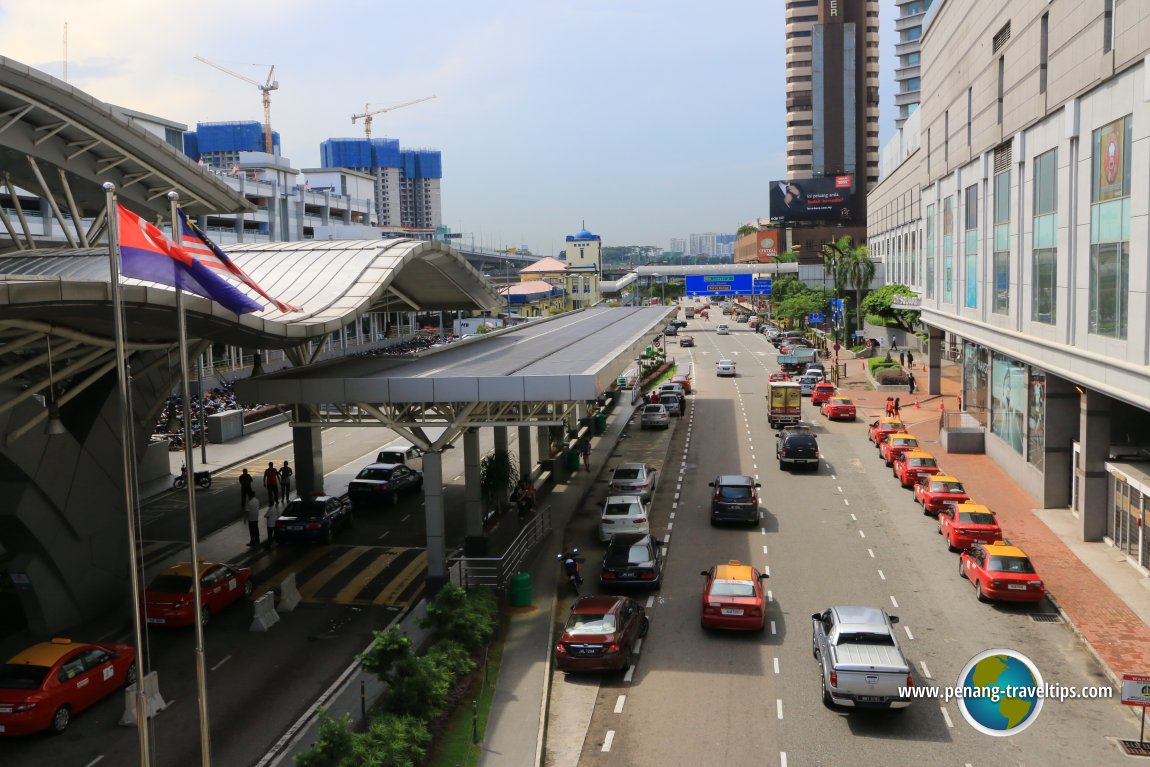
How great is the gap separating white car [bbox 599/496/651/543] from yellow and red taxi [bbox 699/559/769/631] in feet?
22.8

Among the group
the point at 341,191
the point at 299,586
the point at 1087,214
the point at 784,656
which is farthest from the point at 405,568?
the point at 341,191

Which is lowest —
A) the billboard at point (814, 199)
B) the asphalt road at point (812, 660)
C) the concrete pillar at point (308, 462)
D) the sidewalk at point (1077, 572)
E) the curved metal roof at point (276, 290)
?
the asphalt road at point (812, 660)

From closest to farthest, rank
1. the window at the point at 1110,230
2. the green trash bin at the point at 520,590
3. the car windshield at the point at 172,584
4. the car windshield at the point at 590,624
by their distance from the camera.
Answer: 1. the car windshield at the point at 590,624
2. the car windshield at the point at 172,584
3. the green trash bin at the point at 520,590
4. the window at the point at 1110,230

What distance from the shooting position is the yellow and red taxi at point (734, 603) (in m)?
20.8

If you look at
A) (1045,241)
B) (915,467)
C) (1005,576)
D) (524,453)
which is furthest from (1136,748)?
(524,453)

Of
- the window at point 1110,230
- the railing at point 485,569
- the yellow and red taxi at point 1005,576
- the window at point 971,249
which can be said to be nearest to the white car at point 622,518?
the railing at point 485,569

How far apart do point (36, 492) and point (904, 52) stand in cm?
15505

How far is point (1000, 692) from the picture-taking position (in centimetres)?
1784

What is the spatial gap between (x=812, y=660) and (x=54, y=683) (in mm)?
13819

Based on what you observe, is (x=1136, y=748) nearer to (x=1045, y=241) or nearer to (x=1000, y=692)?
(x=1000, y=692)

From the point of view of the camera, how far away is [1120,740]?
16.1 metres

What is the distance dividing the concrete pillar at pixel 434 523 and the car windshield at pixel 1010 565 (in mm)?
12801

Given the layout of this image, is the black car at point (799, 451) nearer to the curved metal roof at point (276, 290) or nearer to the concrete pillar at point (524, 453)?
the concrete pillar at point (524, 453)

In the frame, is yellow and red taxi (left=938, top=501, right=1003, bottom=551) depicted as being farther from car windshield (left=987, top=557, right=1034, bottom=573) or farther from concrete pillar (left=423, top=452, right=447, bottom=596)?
concrete pillar (left=423, top=452, right=447, bottom=596)
